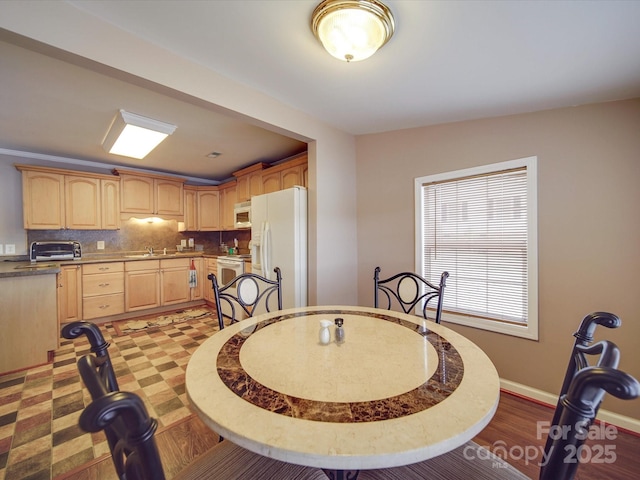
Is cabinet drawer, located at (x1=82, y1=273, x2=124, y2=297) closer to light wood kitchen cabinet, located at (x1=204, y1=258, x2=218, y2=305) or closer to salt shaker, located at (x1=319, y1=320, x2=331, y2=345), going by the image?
light wood kitchen cabinet, located at (x1=204, y1=258, x2=218, y2=305)

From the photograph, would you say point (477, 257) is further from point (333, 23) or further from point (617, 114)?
point (333, 23)

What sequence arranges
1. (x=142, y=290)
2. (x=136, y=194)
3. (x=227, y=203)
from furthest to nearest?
1. (x=227, y=203)
2. (x=136, y=194)
3. (x=142, y=290)

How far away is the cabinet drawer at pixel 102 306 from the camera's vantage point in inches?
143

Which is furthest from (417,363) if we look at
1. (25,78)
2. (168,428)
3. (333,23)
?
(25,78)

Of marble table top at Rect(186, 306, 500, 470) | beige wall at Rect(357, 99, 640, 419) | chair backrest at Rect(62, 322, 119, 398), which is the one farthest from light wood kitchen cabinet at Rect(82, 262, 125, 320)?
beige wall at Rect(357, 99, 640, 419)

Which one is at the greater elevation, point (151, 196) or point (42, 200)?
point (151, 196)

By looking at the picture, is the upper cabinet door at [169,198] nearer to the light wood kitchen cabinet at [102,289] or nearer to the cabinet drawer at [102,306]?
the light wood kitchen cabinet at [102,289]

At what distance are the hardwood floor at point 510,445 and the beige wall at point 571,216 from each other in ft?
0.78

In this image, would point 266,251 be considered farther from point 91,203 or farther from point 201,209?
point 91,203

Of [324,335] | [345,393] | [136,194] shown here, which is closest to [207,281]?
[136,194]

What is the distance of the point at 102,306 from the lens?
3.73 m

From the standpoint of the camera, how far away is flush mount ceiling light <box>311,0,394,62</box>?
1.21 meters

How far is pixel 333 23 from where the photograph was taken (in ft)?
A: 4.16

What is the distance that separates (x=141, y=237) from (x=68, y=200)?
3.79 feet
